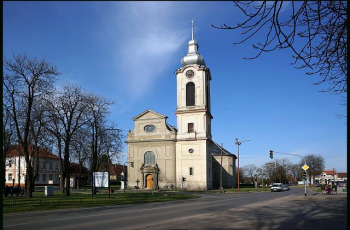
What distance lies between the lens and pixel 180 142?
6147 centimetres

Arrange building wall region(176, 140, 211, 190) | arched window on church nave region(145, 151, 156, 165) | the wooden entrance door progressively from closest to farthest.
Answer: building wall region(176, 140, 211, 190), the wooden entrance door, arched window on church nave region(145, 151, 156, 165)

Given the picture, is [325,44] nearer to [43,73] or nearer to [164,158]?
[43,73]

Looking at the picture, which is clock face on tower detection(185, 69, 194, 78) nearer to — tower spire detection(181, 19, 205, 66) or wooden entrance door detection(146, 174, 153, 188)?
tower spire detection(181, 19, 205, 66)

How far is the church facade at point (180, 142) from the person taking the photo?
6009cm

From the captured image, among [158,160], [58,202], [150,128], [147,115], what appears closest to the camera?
[58,202]

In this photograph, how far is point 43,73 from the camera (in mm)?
31719

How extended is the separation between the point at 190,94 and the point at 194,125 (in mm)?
5728

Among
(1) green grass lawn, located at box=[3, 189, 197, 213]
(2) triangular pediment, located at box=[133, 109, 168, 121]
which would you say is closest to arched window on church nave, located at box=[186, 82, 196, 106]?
(2) triangular pediment, located at box=[133, 109, 168, 121]

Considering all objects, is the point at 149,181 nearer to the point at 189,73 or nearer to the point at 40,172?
the point at 189,73

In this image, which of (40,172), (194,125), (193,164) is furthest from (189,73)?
(40,172)

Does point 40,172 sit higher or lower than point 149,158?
lower

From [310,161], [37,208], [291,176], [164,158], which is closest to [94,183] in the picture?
[37,208]

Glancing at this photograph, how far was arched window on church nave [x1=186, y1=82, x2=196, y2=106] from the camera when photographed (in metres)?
62.0

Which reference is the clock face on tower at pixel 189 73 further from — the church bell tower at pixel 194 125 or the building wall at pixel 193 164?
the building wall at pixel 193 164
